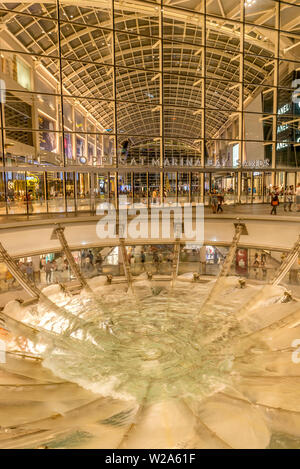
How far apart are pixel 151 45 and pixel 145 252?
19087 millimetres

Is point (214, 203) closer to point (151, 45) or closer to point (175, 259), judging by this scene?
point (175, 259)

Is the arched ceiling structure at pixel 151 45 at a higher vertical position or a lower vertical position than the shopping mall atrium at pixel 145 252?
higher

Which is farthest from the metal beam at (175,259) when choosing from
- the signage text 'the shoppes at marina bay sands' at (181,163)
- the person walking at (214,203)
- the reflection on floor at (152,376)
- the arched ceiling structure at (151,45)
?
the arched ceiling structure at (151,45)

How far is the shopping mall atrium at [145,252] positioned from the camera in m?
3.64

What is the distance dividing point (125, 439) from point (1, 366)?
243cm

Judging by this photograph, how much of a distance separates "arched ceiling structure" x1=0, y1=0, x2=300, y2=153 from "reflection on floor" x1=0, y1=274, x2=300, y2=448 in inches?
524

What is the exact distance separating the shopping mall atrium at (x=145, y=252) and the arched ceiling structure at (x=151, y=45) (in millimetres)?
159

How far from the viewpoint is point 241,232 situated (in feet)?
44.1

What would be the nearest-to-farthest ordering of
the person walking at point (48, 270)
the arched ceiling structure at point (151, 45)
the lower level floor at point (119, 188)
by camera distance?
the person walking at point (48, 270), the lower level floor at point (119, 188), the arched ceiling structure at point (151, 45)

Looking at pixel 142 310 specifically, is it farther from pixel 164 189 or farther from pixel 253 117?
pixel 253 117

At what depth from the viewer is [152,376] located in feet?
15.1

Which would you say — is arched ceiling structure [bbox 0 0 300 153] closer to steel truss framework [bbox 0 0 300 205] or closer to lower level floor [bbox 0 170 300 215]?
steel truss framework [bbox 0 0 300 205]

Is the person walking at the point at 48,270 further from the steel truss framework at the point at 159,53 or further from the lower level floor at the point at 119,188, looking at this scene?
the steel truss framework at the point at 159,53

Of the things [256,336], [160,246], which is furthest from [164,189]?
[256,336]
